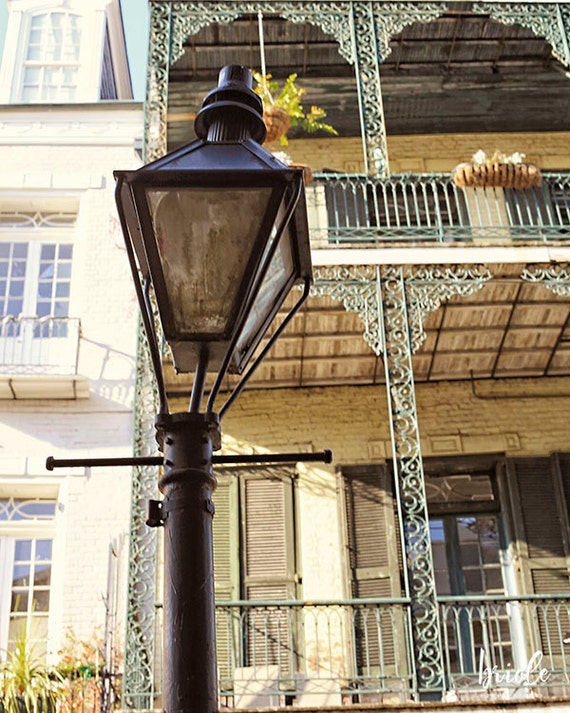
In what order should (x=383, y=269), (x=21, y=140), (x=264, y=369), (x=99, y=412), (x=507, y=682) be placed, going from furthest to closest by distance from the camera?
(x=21, y=140)
(x=264, y=369)
(x=99, y=412)
(x=383, y=269)
(x=507, y=682)

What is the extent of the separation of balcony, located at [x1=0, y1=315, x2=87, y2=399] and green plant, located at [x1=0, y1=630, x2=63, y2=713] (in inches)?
114

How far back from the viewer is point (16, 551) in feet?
29.7

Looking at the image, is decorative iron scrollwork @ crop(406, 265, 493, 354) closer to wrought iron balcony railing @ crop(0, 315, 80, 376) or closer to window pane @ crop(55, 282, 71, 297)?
wrought iron balcony railing @ crop(0, 315, 80, 376)

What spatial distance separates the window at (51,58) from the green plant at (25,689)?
760cm

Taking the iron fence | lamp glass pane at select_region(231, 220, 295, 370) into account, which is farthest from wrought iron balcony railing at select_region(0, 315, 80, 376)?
lamp glass pane at select_region(231, 220, 295, 370)

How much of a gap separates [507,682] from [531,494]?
2871 millimetres

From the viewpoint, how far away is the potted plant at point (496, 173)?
29.9ft

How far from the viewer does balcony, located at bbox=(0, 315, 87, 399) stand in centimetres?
923

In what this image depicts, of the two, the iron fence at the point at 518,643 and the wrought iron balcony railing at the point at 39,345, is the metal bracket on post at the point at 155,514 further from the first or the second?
the wrought iron balcony railing at the point at 39,345

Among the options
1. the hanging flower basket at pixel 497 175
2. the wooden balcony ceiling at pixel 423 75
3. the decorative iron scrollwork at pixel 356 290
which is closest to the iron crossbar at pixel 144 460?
the decorative iron scrollwork at pixel 356 290

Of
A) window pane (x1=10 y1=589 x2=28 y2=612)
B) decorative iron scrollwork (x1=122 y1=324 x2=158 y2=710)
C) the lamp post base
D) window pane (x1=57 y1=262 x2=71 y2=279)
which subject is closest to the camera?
the lamp post base

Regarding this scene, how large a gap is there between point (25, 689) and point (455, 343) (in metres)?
5.67

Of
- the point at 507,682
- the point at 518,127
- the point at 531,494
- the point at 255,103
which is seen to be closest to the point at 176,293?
the point at 255,103

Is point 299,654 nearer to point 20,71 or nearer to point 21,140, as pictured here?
point 21,140
